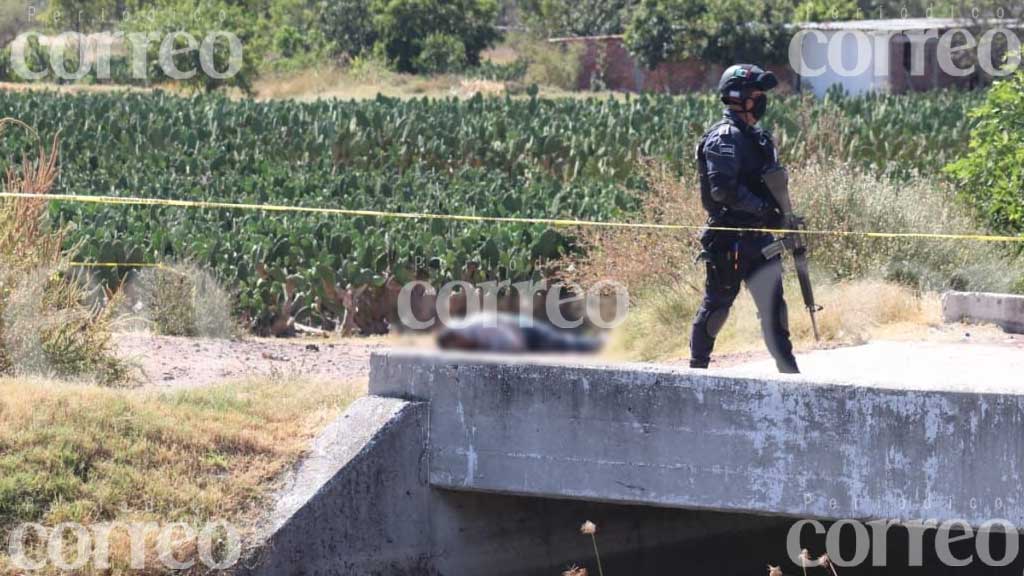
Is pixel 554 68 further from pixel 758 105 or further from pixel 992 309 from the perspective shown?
pixel 758 105

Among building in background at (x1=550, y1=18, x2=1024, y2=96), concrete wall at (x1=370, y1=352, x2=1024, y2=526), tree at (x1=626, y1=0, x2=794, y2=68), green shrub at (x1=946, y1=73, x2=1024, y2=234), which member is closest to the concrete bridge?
concrete wall at (x1=370, y1=352, x2=1024, y2=526)

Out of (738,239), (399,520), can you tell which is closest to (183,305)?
(399,520)

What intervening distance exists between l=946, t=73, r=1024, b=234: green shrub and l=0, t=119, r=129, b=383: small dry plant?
283 inches

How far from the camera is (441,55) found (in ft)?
172

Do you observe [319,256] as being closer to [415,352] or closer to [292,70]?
[415,352]

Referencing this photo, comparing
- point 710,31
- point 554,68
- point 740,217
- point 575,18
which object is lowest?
point 554,68

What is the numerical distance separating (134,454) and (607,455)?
88.0 inches

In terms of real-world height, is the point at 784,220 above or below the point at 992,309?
above

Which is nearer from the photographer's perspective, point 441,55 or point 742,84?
point 742,84

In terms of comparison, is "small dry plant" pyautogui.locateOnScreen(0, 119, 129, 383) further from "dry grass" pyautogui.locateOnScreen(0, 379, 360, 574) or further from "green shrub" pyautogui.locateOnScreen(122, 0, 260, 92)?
"green shrub" pyautogui.locateOnScreen(122, 0, 260, 92)

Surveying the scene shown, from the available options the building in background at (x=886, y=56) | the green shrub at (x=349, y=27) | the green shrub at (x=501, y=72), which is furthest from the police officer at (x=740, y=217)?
the green shrub at (x=349, y=27)

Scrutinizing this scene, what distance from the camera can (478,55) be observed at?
5519cm

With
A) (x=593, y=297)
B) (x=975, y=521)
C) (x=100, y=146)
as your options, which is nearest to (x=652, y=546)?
(x=975, y=521)

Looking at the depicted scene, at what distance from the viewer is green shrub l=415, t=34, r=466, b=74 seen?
51.9 m
